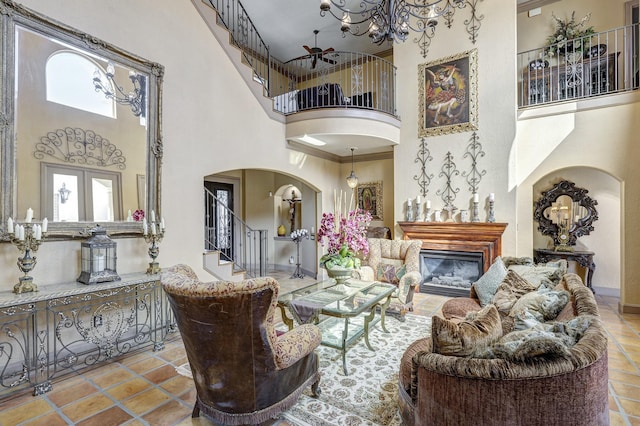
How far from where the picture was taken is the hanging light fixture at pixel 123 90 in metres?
3.13

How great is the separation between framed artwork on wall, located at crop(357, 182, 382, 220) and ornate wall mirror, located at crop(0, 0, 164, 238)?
188 inches

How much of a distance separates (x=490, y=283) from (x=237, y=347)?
2.90 m

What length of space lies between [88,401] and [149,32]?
12.4ft

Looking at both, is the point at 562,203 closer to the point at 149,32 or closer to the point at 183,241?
the point at 183,241

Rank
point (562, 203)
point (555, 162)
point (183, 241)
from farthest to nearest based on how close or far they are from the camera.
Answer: point (562, 203) < point (555, 162) < point (183, 241)

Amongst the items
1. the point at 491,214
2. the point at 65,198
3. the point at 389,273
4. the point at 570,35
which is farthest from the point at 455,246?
the point at 65,198

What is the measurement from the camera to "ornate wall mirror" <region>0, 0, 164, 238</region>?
102 inches

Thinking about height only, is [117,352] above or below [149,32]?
below

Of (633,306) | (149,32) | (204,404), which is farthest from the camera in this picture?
(633,306)

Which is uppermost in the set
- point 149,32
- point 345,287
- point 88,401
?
point 149,32

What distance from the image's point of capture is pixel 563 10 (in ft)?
18.2

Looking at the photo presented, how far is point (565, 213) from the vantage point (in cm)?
543

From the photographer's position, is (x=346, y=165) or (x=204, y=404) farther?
(x=346, y=165)

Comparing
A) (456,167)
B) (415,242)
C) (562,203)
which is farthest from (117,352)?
(562,203)
